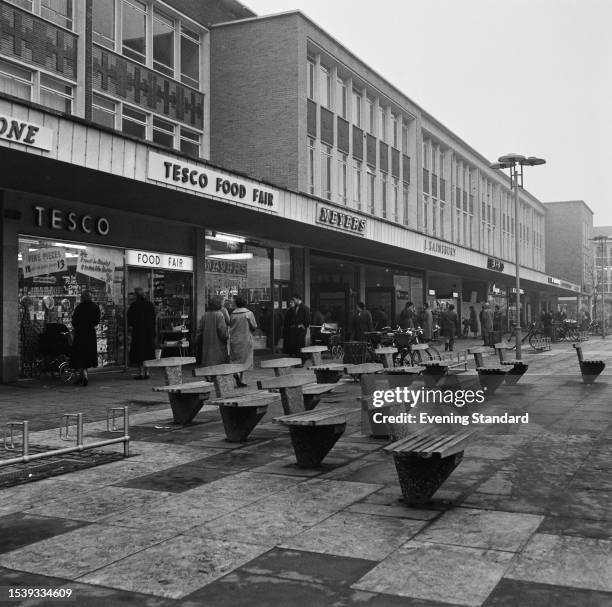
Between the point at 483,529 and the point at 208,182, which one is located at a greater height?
the point at 208,182

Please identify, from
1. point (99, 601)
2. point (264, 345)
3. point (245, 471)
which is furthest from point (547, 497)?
point (264, 345)

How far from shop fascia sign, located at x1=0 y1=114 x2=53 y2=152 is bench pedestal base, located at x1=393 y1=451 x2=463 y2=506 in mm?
7620

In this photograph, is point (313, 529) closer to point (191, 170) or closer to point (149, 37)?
point (191, 170)

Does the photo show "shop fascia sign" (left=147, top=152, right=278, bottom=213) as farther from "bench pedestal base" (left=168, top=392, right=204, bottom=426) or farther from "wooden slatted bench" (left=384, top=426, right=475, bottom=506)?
"wooden slatted bench" (left=384, top=426, right=475, bottom=506)

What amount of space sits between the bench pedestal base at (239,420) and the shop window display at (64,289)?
8034 mm

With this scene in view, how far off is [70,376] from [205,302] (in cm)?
583

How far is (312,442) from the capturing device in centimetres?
628

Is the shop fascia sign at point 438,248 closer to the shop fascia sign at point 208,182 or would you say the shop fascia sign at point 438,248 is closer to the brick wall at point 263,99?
the brick wall at point 263,99

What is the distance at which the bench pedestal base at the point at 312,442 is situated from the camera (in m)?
6.26

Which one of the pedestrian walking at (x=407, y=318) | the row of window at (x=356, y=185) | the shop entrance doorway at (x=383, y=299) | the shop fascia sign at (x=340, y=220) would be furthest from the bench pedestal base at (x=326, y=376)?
the shop entrance doorway at (x=383, y=299)

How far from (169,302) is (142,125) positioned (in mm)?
5539

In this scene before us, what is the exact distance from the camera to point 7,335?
44.8 feet

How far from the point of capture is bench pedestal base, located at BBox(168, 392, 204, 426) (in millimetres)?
8891

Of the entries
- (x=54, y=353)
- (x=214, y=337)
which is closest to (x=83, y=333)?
(x=54, y=353)
